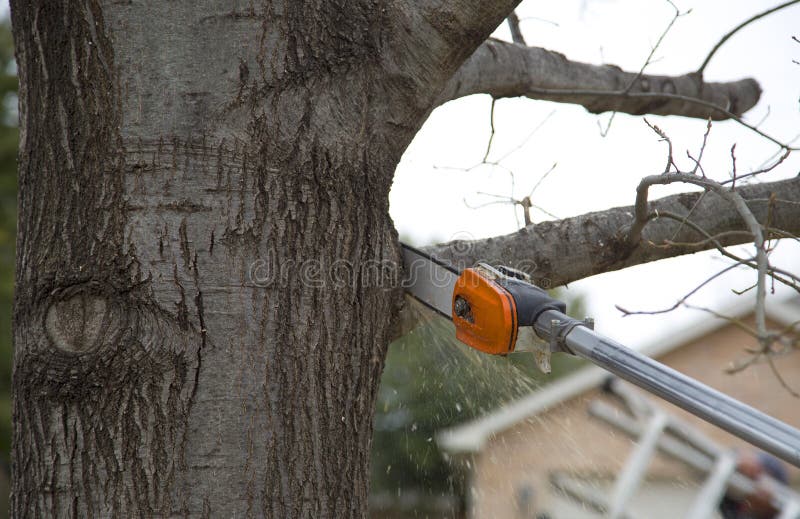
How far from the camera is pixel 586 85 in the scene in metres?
2.75

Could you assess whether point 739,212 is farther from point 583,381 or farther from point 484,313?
point 583,381

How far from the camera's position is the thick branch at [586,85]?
2.40 metres

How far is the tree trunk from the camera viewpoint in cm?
146

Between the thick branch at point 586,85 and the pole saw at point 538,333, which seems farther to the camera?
the thick branch at point 586,85

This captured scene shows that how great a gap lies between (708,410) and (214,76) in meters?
1.10

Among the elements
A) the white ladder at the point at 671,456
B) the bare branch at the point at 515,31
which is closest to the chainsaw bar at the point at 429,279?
the bare branch at the point at 515,31

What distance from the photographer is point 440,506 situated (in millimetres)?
10453

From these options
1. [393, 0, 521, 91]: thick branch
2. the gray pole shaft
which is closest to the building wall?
the gray pole shaft

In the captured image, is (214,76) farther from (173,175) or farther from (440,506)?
(440,506)

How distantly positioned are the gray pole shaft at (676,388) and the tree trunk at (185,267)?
1.53ft

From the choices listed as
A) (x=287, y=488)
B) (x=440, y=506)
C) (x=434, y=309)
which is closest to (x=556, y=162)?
(x=434, y=309)

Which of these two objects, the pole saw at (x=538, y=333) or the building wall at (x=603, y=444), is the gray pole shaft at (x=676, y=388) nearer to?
the pole saw at (x=538, y=333)

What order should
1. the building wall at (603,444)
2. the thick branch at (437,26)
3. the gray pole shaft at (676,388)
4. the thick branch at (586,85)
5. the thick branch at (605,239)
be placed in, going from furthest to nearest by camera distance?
the building wall at (603,444), the thick branch at (586,85), the thick branch at (605,239), the thick branch at (437,26), the gray pole shaft at (676,388)

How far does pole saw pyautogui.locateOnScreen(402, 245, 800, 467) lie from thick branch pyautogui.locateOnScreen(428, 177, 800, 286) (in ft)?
0.63
